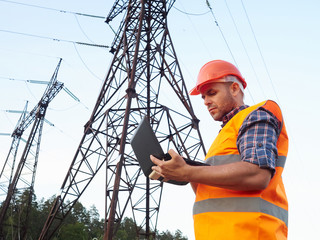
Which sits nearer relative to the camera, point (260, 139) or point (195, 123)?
point (260, 139)

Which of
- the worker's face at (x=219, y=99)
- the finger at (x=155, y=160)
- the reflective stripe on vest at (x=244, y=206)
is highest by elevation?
the worker's face at (x=219, y=99)

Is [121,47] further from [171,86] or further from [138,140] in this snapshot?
[138,140]

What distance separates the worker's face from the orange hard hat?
0.04 metres

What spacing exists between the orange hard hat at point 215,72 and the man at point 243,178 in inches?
13.4

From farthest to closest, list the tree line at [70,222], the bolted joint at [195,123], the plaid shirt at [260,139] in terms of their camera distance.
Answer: the tree line at [70,222] < the bolted joint at [195,123] < the plaid shirt at [260,139]

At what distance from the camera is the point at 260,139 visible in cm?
138

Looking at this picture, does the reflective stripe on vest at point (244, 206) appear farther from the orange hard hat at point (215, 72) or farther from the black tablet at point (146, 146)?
the orange hard hat at point (215, 72)

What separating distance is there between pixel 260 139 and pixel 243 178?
0.19 meters

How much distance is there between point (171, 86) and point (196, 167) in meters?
10.0

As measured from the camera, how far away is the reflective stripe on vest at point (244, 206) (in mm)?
1400

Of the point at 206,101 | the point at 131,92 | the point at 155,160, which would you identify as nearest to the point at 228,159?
the point at 155,160

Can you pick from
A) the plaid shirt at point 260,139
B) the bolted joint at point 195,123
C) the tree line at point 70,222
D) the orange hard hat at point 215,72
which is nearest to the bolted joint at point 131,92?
the bolted joint at point 195,123

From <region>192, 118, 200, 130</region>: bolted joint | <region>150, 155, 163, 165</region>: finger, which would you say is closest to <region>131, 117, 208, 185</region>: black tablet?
<region>150, 155, 163, 165</region>: finger

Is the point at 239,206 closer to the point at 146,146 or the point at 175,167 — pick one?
the point at 175,167
